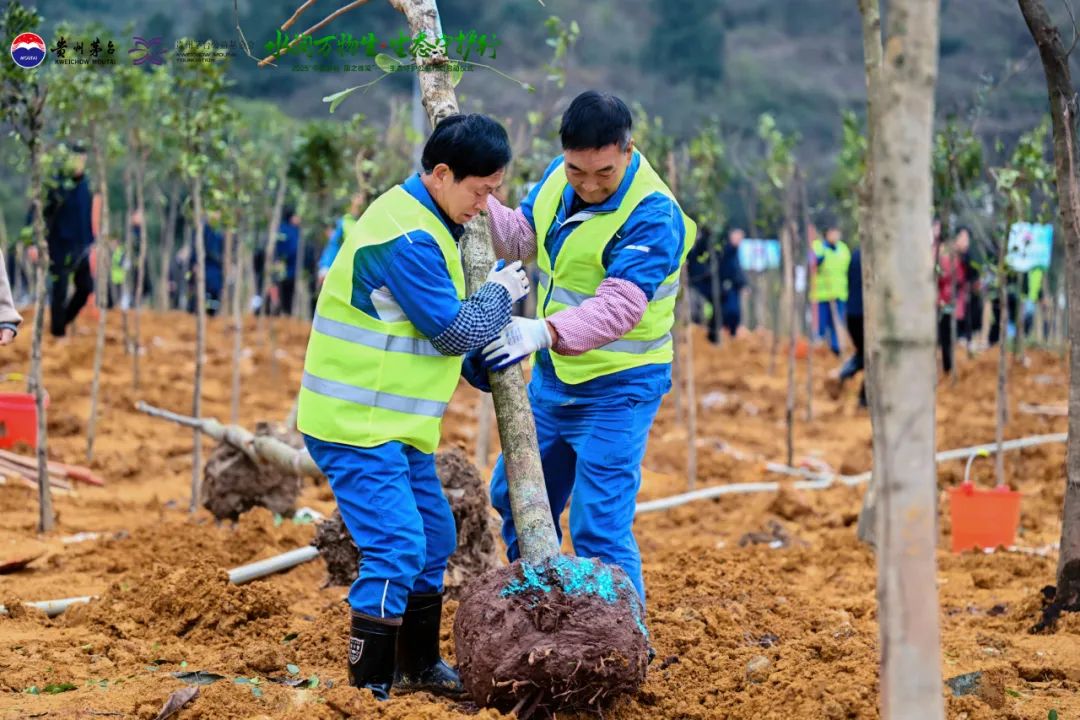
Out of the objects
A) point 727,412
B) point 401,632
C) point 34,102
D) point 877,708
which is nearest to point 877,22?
point 877,708

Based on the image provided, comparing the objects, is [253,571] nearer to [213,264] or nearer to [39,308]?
[39,308]

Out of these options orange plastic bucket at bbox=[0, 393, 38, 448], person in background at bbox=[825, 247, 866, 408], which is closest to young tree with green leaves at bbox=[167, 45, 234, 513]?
orange plastic bucket at bbox=[0, 393, 38, 448]

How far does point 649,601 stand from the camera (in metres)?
5.12

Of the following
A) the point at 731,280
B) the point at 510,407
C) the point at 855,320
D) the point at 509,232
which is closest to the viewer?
the point at 510,407

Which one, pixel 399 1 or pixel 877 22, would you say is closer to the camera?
pixel 877 22

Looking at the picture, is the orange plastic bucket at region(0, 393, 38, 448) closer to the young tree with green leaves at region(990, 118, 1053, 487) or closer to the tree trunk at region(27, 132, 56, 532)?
the tree trunk at region(27, 132, 56, 532)

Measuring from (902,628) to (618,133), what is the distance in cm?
207

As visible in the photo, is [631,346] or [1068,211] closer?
[631,346]

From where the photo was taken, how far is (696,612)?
15.6 feet

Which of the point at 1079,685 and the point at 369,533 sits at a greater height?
the point at 369,533

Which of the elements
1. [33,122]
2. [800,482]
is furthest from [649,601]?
[800,482]

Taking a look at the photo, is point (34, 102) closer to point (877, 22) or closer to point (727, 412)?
point (877, 22)

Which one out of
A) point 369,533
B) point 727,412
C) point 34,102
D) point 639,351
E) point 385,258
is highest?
point 34,102

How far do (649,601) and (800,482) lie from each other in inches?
192
